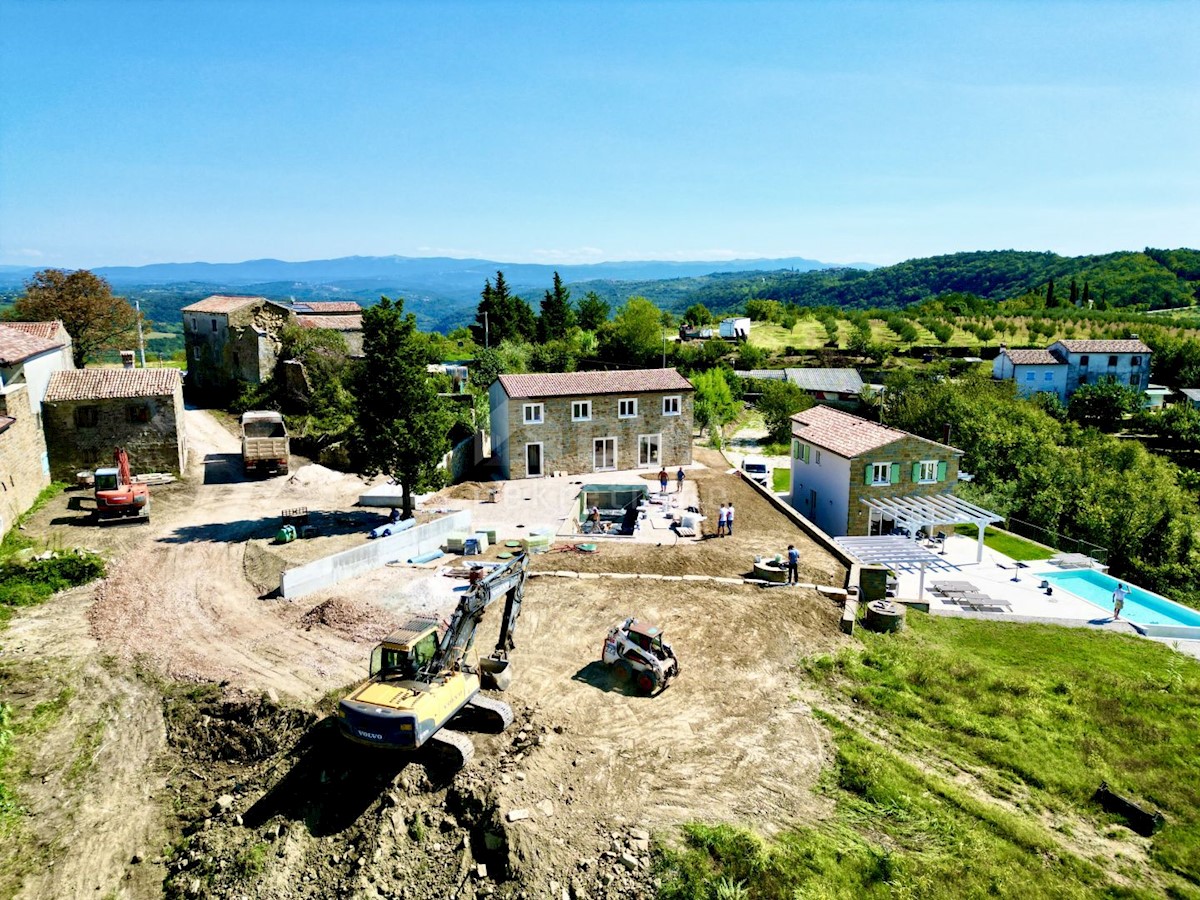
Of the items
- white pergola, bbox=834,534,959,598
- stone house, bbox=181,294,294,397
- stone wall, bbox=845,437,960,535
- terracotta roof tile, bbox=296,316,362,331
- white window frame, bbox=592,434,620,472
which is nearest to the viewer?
→ white pergola, bbox=834,534,959,598

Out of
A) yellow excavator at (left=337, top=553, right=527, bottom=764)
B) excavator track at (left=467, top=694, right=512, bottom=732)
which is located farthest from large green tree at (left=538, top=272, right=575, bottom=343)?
excavator track at (left=467, top=694, right=512, bottom=732)

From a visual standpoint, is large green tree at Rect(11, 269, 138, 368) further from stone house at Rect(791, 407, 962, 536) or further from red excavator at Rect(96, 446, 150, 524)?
stone house at Rect(791, 407, 962, 536)

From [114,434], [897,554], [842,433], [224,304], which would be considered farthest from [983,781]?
[224,304]

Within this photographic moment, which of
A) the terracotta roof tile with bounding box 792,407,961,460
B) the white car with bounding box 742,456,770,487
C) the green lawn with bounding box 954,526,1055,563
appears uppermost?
the terracotta roof tile with bounding box 792,407,961,460

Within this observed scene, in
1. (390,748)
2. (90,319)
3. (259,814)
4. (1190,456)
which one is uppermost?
(90,319)

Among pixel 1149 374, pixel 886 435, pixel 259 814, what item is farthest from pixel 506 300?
pixel 1149 374

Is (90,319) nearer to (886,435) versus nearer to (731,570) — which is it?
(731,570)
